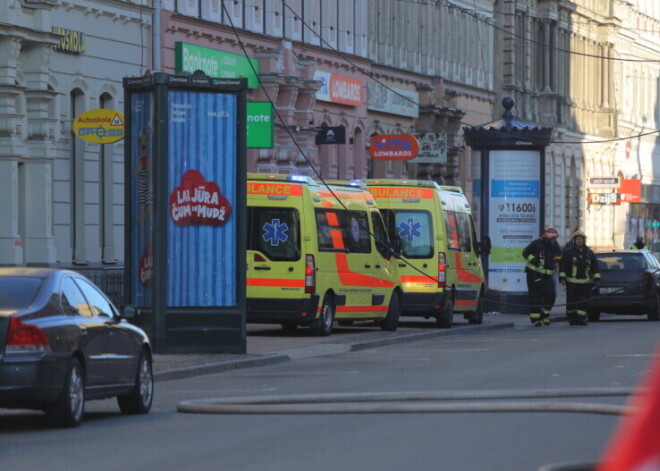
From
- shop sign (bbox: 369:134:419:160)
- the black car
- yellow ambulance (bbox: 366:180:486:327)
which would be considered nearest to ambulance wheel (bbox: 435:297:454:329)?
yellow ambulance (bbox: 366:180:486:327)

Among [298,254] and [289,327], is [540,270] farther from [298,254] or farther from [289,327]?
[298,254]

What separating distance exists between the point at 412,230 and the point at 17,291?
18.2 m

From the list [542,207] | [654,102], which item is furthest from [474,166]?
[654,102]

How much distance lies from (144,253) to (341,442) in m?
10.5

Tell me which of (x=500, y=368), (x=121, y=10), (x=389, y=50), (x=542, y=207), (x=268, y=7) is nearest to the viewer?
(x=500, y=368)

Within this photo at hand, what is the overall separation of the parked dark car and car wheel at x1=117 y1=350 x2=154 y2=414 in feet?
70.1

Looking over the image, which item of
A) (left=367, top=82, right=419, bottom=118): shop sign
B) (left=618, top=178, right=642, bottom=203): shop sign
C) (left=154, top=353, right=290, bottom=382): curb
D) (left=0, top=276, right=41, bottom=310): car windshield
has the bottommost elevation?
(left=154, top=353, right=290, bottom=382): curb

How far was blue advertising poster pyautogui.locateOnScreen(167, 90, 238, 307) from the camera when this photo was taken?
21156 millimetres

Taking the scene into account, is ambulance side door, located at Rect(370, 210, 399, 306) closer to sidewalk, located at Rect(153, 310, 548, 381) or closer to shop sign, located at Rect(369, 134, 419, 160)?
sidewalk, located at Rect(153, 310, 548, 381)

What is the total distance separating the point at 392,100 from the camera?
51.2 m

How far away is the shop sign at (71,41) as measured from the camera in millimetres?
32438

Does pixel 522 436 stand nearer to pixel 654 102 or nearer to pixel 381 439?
pixel 381 439

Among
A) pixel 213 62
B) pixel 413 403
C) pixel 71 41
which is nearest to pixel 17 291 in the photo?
pixel 413 403

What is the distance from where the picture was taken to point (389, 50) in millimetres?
51938
